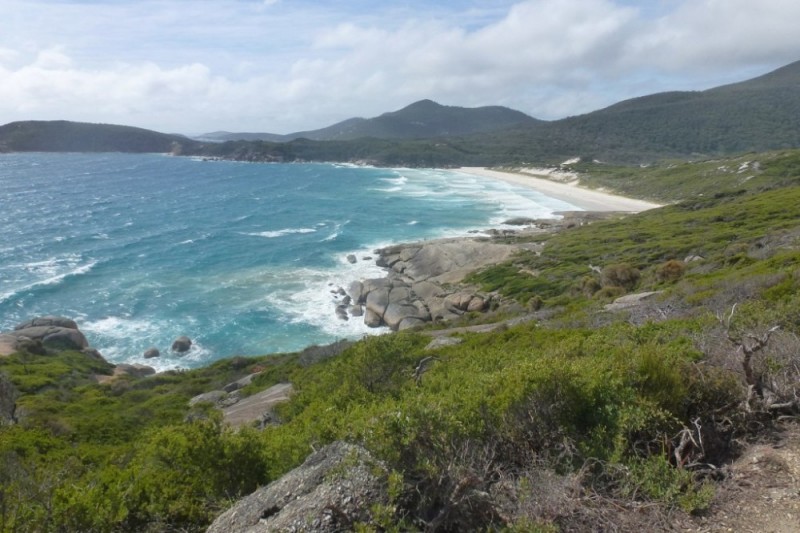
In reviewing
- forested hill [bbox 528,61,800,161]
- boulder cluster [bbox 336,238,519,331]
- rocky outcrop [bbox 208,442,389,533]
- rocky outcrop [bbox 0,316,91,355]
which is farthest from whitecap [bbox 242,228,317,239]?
forested hill [bbox 528,61,800,161]

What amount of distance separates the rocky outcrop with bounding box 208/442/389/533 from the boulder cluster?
3080 cm

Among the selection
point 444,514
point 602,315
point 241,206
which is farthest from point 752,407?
point 241,206

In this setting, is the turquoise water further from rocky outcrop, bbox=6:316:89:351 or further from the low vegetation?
the low vegetation

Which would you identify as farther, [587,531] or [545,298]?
[545,298]

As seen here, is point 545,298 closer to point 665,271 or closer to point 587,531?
point 665,271

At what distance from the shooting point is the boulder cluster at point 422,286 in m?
39.3

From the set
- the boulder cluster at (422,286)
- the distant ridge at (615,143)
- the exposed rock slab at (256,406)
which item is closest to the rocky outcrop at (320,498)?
the exposed rock slab at (256,406)

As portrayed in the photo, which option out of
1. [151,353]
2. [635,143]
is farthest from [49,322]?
[635,143]

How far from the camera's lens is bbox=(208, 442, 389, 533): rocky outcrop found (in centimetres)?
538

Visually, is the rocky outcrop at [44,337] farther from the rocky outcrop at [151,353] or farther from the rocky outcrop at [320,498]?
the rocky outcrop at [320,498]

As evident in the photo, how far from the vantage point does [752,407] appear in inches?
286

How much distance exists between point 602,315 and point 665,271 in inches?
524

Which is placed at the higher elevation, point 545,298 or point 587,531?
point 587,531

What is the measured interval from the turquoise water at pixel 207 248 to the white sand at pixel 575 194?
475cm
